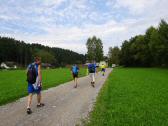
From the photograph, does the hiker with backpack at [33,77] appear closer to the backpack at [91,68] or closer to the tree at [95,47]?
the backpack at [91,68]

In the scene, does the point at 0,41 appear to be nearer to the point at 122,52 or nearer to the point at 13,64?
the point at 13,64

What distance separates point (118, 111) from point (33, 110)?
331 centimetres

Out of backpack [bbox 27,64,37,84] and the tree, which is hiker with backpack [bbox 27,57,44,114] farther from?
the tree

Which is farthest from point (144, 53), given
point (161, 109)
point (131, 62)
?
point (161, 109)

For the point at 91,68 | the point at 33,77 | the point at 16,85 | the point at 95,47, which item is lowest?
the point at 16,85

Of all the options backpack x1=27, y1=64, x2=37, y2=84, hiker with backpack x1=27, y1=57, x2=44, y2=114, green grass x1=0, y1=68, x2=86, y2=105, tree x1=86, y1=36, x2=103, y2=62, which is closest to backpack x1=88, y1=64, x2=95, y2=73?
green grass x1=0, y1=68, x2=86, y2=105

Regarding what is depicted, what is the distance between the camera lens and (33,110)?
1006 centimetres

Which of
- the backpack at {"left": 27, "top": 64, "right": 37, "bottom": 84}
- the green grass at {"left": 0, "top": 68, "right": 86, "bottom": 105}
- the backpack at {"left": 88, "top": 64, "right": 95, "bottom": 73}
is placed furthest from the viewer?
the backpack at {"left": 88, "top": 64, "right": 95, "bottom": 73}

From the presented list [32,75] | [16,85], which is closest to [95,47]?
[16,85]

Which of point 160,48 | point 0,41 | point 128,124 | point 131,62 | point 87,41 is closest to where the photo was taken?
point 128,124

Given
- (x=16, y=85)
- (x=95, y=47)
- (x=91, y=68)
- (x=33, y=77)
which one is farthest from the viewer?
(x=95, y=47)

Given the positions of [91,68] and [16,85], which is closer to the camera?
[91,68]

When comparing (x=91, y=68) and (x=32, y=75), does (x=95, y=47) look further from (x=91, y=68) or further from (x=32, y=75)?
(x=32, y=75)

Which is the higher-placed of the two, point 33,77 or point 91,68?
point 91,68
